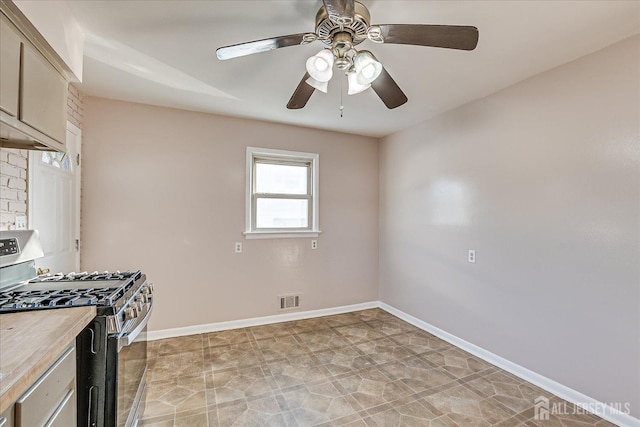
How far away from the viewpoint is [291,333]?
345 centimetres

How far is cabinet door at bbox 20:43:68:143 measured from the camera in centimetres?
146

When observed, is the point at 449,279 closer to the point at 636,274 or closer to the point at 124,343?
the point at 636,274

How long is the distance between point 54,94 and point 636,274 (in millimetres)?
3756

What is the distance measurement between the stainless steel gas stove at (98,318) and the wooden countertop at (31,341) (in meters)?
0.09

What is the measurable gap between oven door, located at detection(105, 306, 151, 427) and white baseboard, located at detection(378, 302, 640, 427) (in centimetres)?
289

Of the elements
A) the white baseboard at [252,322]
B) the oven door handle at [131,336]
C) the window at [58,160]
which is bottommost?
the white baseboard at [252,322]

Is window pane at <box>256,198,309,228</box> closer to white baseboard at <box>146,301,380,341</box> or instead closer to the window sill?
the window sill

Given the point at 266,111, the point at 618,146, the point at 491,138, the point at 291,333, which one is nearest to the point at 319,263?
the point at 291,333

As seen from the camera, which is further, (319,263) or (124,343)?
(319,263)

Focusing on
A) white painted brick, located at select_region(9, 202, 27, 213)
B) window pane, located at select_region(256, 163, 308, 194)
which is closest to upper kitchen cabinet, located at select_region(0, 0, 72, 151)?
white painted brick, located at select_region(9, 202, 27, 213)

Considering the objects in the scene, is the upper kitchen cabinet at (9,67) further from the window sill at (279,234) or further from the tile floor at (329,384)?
the window sill at (279,234)

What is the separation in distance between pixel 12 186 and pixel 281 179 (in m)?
2.52

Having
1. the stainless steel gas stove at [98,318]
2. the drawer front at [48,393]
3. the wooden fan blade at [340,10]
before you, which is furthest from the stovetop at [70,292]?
the wooden fan blade at [340,10]

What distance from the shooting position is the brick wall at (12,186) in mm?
1914
